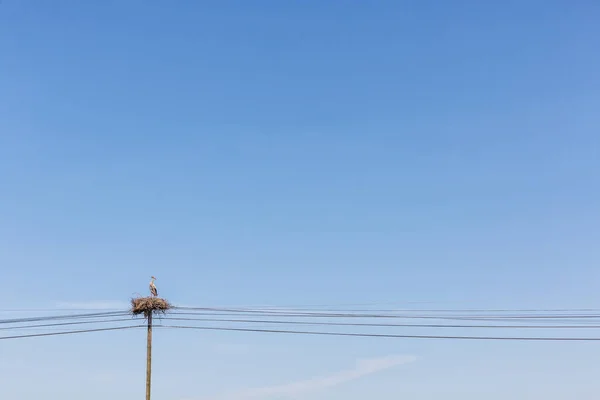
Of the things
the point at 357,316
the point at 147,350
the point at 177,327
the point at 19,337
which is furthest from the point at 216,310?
the point at 19,337

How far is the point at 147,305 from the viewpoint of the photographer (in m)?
44.4

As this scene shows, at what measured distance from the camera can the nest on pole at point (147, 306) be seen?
4441cm

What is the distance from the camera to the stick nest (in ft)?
146

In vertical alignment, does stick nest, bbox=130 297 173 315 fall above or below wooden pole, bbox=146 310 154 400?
above

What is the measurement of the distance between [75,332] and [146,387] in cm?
909

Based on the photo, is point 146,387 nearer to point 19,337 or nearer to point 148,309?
point 148,309

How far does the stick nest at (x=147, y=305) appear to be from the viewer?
44406mm

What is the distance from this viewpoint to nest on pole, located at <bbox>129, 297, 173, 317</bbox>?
146ft

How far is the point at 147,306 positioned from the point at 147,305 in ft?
0.18

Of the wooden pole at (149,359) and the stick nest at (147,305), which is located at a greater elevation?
the stick nest at (147,305)

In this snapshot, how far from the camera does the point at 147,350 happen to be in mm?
43812

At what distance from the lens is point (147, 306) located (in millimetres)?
44406

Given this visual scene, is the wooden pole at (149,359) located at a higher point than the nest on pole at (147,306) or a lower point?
lower

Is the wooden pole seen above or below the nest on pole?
below
